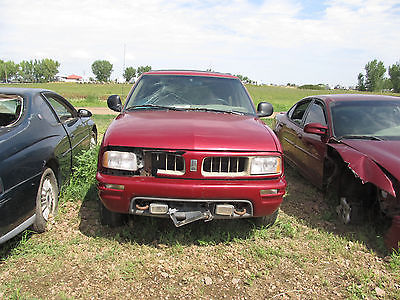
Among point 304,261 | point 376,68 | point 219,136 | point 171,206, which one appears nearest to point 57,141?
point 171,206

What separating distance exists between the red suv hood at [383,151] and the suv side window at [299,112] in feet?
5.89

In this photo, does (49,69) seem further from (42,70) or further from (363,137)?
(363,137)

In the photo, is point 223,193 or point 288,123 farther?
point 288,123

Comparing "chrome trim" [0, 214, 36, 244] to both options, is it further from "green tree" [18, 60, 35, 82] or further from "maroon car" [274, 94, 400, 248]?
"green tree" [18, 60, 35, 82]

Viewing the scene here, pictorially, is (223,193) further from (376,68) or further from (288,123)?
(376,68)

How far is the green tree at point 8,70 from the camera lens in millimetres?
116625

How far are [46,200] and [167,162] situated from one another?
152cm

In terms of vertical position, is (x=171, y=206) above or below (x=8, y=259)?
above

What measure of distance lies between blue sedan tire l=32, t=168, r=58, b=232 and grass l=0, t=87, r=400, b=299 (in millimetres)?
122

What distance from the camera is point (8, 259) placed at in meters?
2.90

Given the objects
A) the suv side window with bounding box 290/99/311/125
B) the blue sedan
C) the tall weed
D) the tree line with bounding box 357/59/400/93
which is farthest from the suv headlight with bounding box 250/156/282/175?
the tree line with bounding box 357/59/400/93

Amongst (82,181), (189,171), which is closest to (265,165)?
(189,171)

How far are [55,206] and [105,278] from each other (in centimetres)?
142

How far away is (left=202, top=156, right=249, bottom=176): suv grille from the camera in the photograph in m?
2.87
